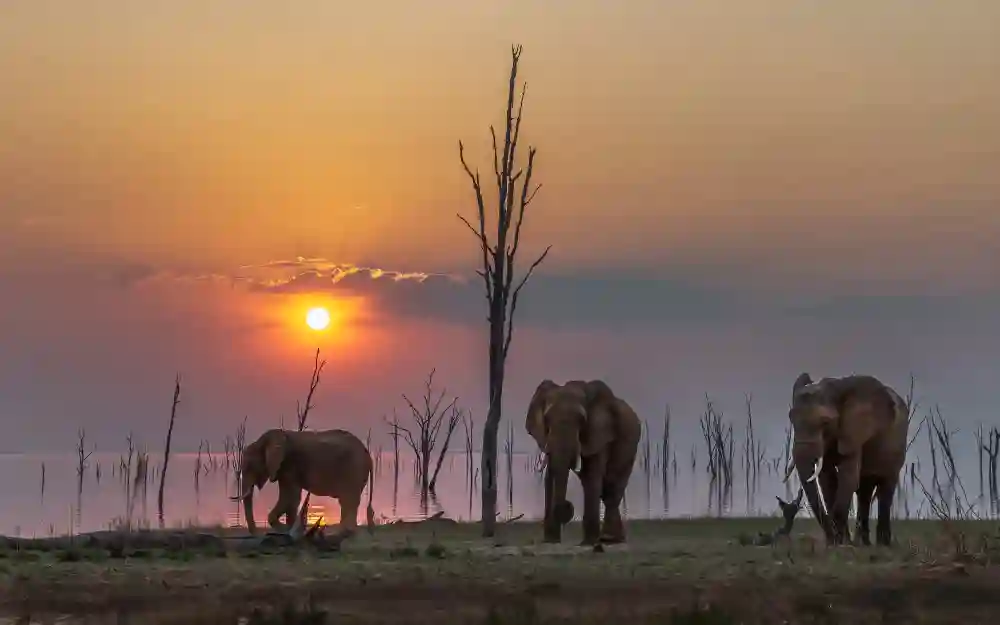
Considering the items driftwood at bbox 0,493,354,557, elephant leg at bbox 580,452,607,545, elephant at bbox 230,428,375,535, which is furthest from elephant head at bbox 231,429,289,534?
driftwood at bbox 0,493,354,557

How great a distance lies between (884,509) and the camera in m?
19.3

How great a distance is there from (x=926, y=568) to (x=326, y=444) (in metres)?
16.0

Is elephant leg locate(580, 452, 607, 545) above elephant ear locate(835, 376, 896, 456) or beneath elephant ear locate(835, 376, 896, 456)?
beneath

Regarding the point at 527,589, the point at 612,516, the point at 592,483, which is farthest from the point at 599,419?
the point at 527,589

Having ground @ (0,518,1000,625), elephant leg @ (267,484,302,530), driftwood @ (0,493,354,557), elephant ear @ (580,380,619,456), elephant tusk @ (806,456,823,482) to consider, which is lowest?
ground @ (0,518,1000,625)

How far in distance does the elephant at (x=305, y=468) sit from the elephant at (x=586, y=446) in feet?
22.2

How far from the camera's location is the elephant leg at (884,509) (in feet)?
61.0

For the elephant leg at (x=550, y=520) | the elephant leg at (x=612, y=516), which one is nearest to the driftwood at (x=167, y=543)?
the elephant leg at (x=550, y=520)

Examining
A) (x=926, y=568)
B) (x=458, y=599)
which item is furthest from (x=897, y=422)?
(x=458, y=599)

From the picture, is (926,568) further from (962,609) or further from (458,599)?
(458,599)

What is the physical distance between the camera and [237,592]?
1155 centimetres

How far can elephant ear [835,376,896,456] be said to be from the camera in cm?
1855

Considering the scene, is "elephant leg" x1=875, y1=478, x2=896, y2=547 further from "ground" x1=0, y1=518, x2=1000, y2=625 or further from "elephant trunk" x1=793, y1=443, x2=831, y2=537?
"ground" x1=0, y1=518, x2=1000, y2=625

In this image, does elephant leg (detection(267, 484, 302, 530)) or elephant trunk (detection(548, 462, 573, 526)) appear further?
elephant leg (detection(267, 484, 302, 530))
